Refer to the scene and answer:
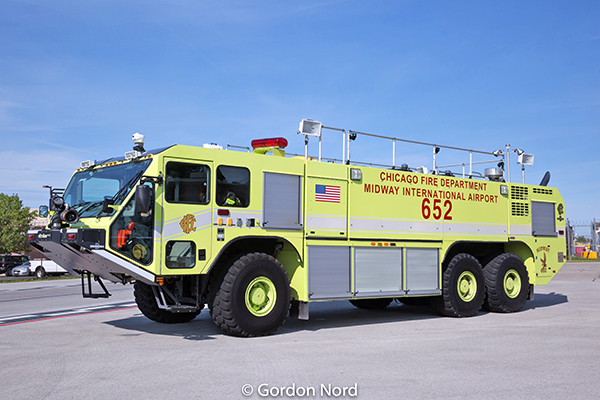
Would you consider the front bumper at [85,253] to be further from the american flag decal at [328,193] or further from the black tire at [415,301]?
the black tire at [415,301]

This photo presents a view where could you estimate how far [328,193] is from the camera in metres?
10.4

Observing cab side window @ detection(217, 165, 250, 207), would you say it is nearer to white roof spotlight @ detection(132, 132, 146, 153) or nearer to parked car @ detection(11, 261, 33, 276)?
white roof spotlight @ detection(132, 132, 146, 153)

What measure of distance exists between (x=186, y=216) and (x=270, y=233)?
1.56m

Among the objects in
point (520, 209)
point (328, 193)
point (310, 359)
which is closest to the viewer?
point (310, 359)

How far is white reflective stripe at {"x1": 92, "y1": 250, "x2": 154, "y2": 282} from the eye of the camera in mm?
8148

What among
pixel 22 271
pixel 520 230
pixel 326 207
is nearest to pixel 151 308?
pixel 326 207

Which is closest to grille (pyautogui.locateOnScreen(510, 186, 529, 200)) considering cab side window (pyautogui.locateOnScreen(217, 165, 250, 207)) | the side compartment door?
the side compartment door

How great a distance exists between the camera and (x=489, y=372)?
6719mm

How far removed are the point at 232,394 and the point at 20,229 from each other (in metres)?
60.0

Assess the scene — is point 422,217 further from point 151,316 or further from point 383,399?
point 383,399

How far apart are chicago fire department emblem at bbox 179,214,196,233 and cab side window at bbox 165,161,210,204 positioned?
0.80 ft

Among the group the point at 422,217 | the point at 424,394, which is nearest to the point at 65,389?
the point at 424,394

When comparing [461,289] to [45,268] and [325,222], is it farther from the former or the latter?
[45,268]

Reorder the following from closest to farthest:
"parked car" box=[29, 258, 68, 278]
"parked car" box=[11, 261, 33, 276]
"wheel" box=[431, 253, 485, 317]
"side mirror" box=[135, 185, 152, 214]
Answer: "side mirror" box=[135, 185, 152, 214], "wheel" box=[431, 253, 485, 317], "parked car" box=[29, 258, 68, 278], "parked car" box=[11, 261, 33, 276]
